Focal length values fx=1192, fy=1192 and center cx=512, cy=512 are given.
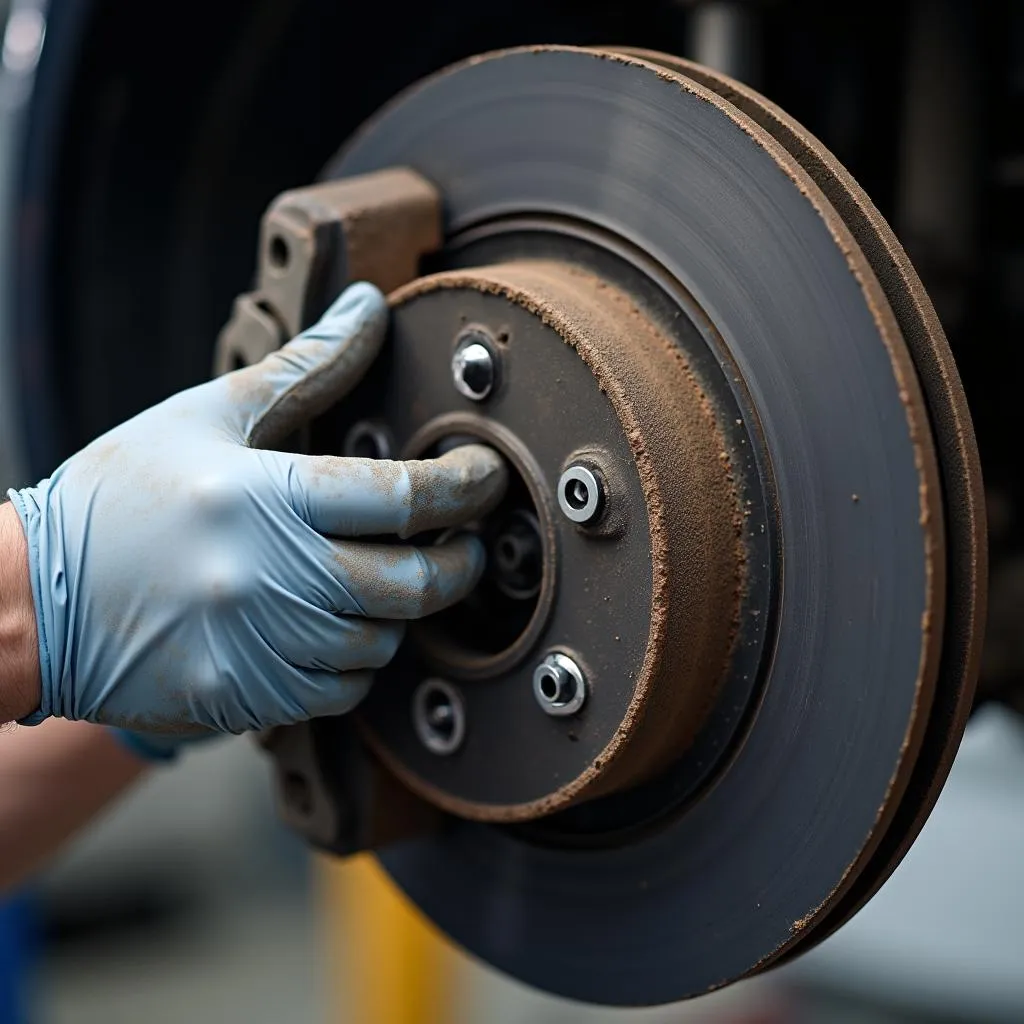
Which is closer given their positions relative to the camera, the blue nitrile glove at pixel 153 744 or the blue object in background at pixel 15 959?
the blue nitrile glove at pixel 153 744

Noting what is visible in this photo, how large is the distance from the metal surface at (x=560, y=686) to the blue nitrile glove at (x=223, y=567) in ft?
0.21

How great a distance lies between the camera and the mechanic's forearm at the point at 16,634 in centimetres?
62

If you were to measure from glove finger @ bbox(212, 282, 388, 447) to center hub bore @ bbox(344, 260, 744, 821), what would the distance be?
0.07 feet

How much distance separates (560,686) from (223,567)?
0.18 m

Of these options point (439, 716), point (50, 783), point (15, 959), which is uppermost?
point (439, 716)

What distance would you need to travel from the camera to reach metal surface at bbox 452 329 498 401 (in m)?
0.60

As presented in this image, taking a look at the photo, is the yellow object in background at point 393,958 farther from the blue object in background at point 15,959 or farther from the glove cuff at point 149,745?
the glove cuff at point 149,745

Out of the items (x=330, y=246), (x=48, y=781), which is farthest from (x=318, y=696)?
(x=48, y=781)

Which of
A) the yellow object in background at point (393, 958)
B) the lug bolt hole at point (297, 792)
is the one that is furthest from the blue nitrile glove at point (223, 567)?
the yellow object in background at point (393, 958)

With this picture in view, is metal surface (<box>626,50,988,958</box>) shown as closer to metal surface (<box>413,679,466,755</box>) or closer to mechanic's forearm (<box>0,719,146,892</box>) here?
metal surface (<box>413,679,466,755</box>)

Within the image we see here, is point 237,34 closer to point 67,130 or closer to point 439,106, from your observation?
point 67,130

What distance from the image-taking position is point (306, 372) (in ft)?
2.10

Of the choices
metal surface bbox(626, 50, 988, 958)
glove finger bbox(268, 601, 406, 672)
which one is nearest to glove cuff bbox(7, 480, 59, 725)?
glove finger bbox(268, 601, 406, 672)

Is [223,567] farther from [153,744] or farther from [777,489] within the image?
[153,744]
